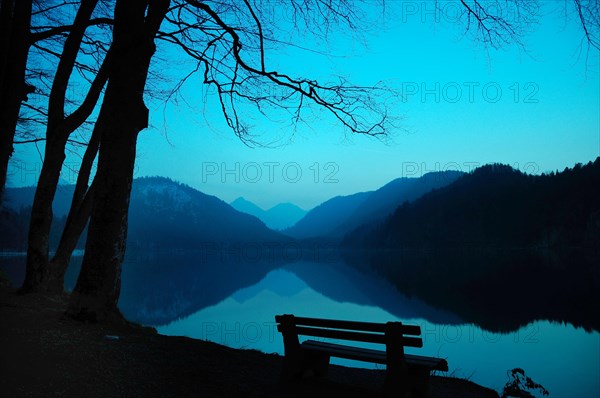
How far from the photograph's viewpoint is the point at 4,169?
25.2 ft

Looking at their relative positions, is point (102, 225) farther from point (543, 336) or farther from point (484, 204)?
point (484, 204)

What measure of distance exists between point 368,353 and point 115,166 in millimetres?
4509

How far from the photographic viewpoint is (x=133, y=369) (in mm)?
4984

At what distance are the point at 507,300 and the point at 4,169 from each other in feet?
106

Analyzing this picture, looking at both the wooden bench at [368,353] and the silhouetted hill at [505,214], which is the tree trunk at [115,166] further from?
the silhouetted hill at [505,214]

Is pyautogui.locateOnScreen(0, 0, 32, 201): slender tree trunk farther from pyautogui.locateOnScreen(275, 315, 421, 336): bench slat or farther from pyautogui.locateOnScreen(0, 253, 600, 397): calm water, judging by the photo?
pyautogui.locateOnScreen(0, 253, 600, 397): calm water

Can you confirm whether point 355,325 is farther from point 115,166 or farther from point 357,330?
point 115,166

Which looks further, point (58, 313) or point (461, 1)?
point (58, 313)

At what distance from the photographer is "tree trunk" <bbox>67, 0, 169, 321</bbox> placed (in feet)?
22.0

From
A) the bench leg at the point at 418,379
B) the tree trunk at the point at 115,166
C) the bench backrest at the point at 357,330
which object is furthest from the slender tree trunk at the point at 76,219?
the bench leg at the point at 418,379

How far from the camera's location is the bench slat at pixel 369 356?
493 centimetres

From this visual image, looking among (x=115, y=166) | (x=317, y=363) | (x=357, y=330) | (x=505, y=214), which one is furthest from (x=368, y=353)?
(x=505, y=214)

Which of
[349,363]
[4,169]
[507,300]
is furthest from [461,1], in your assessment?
[507,300]

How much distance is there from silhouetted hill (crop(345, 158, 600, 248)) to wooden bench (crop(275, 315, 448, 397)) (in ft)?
402
